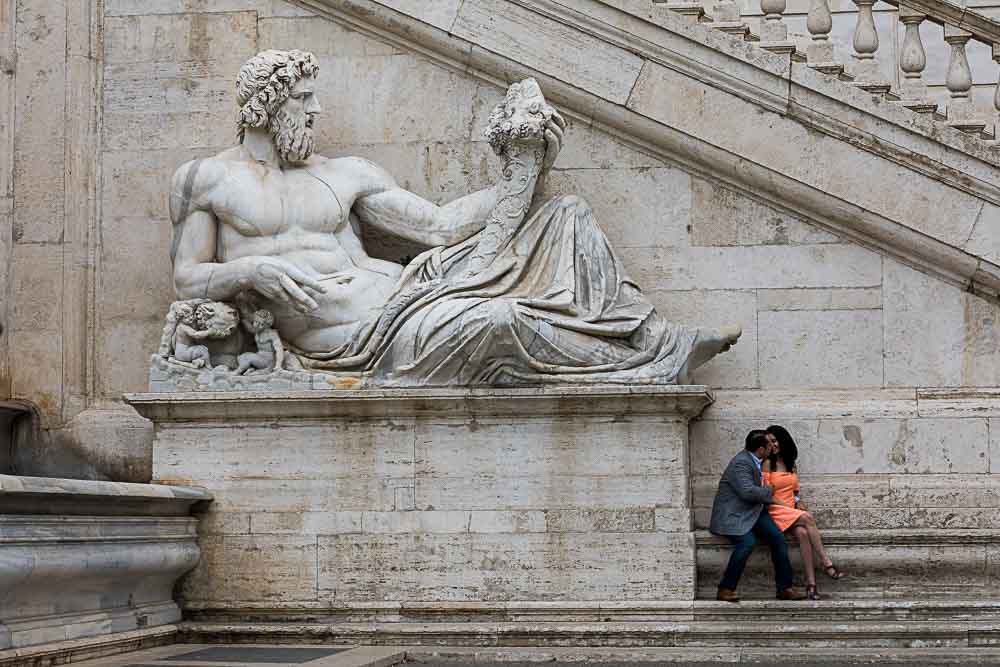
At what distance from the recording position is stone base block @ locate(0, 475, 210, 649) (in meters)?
8.21

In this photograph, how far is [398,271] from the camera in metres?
10.6

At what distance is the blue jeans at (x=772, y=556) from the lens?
32.4 feet

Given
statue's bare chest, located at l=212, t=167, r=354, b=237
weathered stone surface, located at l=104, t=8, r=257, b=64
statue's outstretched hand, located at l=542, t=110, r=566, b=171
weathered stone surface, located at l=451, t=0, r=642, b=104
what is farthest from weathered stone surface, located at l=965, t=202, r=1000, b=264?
weathered stone surface, located at l=104, t=8, r=257, b=64

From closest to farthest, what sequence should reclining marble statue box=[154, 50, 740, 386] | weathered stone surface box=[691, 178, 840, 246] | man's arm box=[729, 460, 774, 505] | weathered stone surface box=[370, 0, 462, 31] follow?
man's arm box=[729, 460, 774, 505]
reclining marble statue box=[154, 50, 740, 386]
weathered stone surface box=[691, 178, 840, 246]
weathered stone surface box=[370, 0, 462, 31]

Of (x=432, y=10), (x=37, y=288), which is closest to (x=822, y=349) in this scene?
(x=432, y=10)

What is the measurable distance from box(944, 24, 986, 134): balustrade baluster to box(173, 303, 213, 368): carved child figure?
441cm

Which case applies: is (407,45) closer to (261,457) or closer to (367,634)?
(261,457)

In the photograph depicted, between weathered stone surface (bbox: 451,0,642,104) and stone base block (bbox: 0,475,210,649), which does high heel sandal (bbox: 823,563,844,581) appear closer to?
weathered stone surface (bbox: 451,0,642,104)

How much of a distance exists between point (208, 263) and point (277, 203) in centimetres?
51

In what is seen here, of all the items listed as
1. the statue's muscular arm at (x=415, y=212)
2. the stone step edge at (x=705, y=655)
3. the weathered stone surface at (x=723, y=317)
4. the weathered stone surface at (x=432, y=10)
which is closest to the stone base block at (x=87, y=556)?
the stone step edge at (x=705, y=655)

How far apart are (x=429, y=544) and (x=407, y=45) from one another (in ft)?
10.3

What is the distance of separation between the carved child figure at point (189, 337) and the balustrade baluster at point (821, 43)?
3805 millimetres

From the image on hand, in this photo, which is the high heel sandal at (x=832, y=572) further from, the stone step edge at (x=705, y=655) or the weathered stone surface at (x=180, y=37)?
the weathered stone surface at (x=180, y=37)

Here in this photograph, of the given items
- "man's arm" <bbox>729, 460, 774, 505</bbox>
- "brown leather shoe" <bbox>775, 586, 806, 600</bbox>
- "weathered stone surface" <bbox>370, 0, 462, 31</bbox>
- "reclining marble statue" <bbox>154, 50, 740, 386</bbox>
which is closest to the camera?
"brown leather shoe" <bbox>775, 586, 806, 600</bbox>
